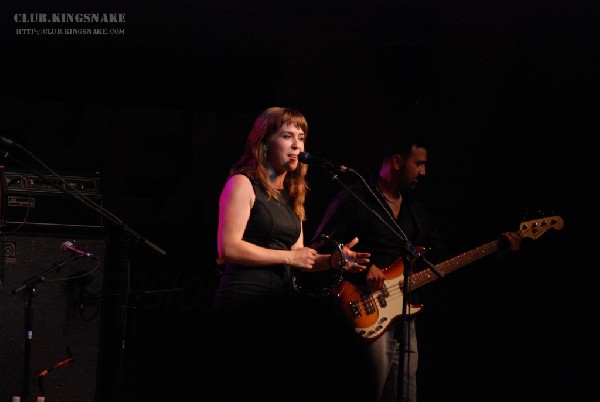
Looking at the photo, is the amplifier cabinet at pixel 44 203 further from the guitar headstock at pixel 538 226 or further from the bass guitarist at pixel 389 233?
the guitar headstock at pixel 538 226

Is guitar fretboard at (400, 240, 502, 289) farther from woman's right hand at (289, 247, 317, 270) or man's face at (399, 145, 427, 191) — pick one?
woman's right hand at (289, 247, 317, 270)

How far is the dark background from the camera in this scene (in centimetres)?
524

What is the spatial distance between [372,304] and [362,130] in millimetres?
1586

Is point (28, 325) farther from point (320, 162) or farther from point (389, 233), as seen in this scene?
point (389, 233)

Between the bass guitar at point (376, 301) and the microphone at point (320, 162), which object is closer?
the microphone at point (320, 162)

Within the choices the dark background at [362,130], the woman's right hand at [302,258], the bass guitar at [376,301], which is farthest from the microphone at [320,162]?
the dark background at [362,130]

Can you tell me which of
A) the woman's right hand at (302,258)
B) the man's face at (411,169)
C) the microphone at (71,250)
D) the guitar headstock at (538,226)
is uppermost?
the man's face at (411,169)

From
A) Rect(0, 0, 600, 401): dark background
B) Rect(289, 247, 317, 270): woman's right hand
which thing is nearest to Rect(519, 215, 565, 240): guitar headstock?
Rect(0, 0, 600, 401): dark background

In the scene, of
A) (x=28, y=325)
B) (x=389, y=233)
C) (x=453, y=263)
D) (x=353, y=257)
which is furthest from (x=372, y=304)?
(x=28, y=325)

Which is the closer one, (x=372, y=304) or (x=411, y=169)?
(x=372, y=304)

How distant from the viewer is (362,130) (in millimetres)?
5512

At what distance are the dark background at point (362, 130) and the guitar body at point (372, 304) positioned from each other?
3.72 ft

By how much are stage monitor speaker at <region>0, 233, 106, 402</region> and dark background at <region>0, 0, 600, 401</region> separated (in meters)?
0.58

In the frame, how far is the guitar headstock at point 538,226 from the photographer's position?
4.92 metres
